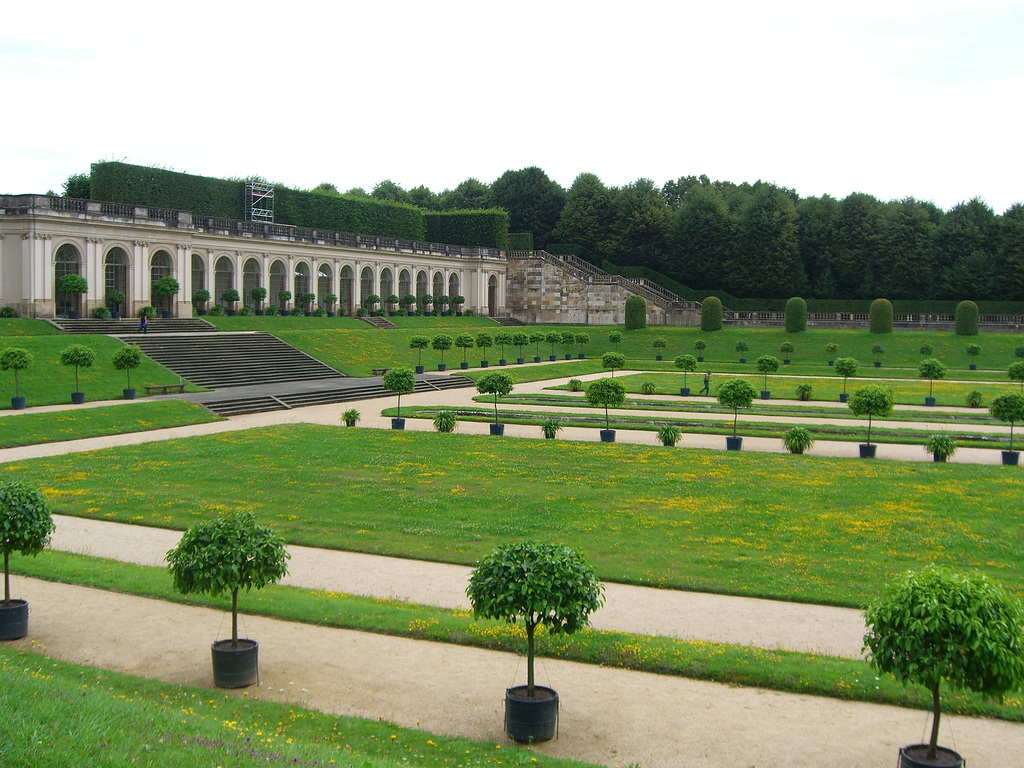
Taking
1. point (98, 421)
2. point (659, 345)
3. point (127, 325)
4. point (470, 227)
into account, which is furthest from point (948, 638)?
point (470, 227)

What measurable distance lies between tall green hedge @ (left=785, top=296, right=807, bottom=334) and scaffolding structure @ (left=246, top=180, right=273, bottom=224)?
41844 mm

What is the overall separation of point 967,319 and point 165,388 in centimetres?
5531

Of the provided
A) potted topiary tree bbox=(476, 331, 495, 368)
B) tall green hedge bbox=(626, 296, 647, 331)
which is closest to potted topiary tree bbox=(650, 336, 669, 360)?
tall green hedge bbox=(626, 296, 647, 331)

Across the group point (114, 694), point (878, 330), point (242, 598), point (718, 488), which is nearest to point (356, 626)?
point (242, 598)

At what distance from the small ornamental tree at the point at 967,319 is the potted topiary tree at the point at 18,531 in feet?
215

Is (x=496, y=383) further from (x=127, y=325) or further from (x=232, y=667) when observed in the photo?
(x=127, y=325)

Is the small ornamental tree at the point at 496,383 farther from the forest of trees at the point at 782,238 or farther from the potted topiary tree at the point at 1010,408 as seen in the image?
the forest of trees at the point at 782,238

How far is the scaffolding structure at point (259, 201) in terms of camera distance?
70.3 metres

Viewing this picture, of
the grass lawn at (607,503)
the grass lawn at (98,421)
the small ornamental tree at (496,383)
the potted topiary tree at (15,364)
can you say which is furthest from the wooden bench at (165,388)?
the small ornamental tree at (496,383)

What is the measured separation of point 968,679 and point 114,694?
7.98 m

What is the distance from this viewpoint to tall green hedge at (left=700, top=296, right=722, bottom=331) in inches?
2805

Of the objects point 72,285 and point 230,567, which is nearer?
point 230,567

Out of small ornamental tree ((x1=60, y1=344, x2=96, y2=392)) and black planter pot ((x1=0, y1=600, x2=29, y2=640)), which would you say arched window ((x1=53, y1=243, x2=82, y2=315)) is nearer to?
small ornamental tree ((x1=60, y1=344, x2=96, y2=392))

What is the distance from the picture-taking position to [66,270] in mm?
49656
